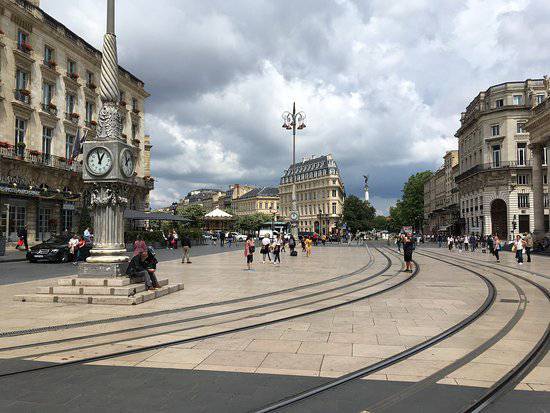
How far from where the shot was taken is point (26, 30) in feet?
109

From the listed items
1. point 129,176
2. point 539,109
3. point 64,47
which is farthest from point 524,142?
point 129,176

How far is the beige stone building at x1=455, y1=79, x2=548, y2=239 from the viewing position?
182 ft

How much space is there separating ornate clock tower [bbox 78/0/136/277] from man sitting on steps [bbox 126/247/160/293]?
287 millimetres

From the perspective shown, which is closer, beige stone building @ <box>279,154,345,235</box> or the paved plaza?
the paved plaza

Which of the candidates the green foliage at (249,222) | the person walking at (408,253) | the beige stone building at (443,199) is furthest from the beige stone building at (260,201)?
the person walking at (408,253)

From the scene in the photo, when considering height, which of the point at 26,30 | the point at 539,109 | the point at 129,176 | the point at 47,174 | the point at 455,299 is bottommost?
the point at 455,299

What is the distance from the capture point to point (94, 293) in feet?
34.7

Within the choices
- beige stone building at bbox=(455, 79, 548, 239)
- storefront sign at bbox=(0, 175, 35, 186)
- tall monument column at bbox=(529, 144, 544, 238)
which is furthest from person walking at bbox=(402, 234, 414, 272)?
beige stone building at bbox=(455, 79, 548, 239)

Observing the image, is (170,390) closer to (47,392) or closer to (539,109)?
(47,392)

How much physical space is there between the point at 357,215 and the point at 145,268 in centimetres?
9103

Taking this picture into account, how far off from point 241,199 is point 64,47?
122566mm

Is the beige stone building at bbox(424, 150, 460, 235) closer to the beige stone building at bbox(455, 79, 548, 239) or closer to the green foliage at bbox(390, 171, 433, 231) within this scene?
the green foliage at bbox(390, 171, 433, 231)

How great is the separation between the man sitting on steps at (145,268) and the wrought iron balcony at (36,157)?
23409 millimetres

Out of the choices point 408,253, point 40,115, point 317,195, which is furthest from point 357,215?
point 408,253
